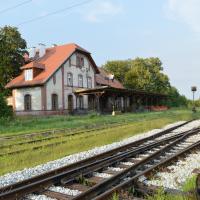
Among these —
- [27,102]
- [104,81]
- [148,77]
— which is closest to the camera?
[27,102]

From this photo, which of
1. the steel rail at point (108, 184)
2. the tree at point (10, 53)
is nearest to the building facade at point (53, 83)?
the tree at point (10, 53)

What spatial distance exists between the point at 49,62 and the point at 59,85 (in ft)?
12.0

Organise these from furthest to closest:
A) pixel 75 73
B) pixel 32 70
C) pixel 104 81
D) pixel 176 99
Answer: pixel 176 99 < pixel 104 81 < pixel 75 73 < pixel 32 70

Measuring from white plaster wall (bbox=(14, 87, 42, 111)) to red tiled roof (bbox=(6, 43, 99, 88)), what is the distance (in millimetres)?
737

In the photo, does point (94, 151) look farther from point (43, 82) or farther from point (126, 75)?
point (126, 75)

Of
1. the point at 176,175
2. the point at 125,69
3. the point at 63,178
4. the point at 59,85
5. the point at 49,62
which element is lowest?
the point at 176,175

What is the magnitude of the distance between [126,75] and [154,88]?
6.03m

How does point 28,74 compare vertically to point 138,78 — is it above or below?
below

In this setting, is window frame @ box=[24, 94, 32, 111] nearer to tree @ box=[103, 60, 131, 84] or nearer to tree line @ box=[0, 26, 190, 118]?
tree line @ box=[0, 26, 190, 118]

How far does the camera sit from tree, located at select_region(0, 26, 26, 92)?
40.3 meters

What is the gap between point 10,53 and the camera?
4178 cm

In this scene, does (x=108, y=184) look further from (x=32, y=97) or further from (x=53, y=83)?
(x=32, y=97)

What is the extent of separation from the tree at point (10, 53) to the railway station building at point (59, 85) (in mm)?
1167

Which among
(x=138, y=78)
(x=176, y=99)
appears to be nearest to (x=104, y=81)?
(x=138, y=78)
